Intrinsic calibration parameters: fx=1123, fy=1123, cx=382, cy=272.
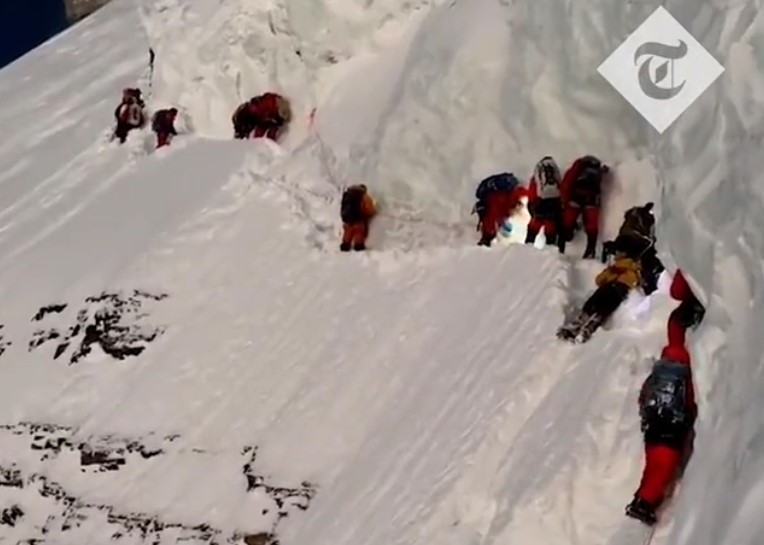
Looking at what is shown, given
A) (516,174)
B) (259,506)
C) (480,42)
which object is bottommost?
(259,506)

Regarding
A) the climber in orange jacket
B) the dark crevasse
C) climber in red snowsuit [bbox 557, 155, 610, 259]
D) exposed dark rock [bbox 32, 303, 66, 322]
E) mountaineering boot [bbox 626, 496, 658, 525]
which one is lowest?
mountaineering boot [bbox 626, 496, 658, 525]

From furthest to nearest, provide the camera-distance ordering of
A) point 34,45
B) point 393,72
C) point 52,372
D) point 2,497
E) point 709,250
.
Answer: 1. point 34,45
2. point 393,72
3. point 52,372
4. point 2,497
5. point 709,250

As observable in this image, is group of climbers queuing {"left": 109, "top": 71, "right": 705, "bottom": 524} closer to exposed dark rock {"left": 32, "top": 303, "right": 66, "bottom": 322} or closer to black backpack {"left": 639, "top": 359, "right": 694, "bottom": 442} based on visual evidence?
black backpack {"left": 639, "top": 359, "right": 694, "bottom": 442}

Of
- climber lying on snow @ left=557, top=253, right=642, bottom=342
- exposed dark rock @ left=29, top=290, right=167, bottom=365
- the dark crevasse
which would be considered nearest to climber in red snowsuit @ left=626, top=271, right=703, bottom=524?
climber lying on snow @ left=557, top=253, right=642, bottom=342

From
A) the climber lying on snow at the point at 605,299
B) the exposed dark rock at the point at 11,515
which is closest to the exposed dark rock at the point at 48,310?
the exposed dark rock at the point at 11,515

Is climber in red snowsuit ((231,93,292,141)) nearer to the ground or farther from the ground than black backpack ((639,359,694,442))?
farther from the ground

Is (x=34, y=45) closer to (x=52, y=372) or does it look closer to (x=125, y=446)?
(x=52, y=372)

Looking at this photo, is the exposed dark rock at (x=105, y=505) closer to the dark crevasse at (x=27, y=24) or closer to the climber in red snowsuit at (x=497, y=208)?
the climber in red snowsuit at (x=497, y=208)

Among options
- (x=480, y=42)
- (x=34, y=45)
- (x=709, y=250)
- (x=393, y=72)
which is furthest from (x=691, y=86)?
(x=34, y=45)

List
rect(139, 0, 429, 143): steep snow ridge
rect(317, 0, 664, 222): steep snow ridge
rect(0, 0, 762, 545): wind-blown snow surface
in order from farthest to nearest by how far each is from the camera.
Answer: rect(139, 0, 429, 143): steep snow ridge → rect(317, 0, 664, 222): steep snow ridge → rect(0, 0, 762, 545): wind-blown snow surface
